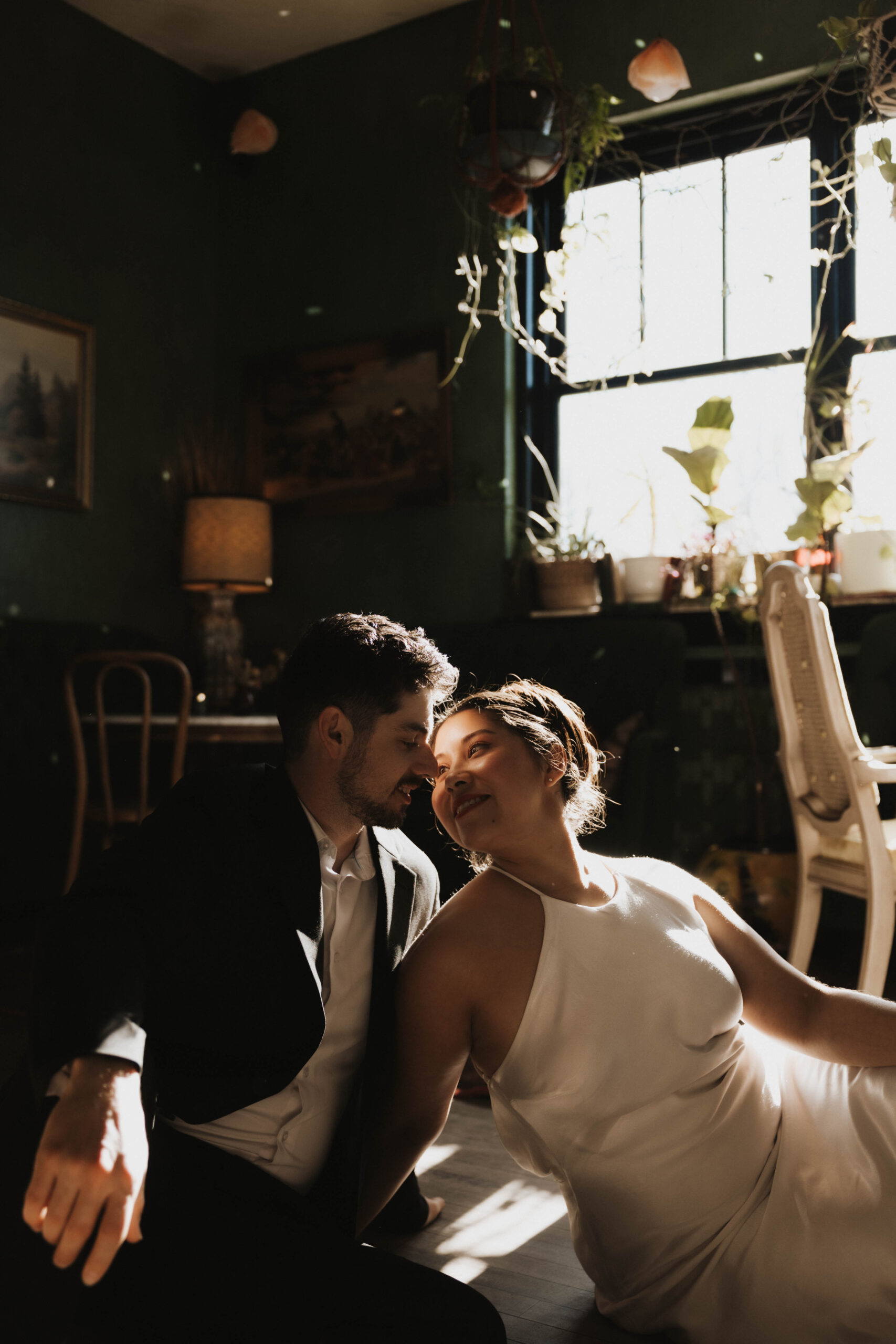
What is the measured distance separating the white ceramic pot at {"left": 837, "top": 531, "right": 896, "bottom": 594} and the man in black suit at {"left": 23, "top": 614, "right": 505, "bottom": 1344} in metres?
2.61

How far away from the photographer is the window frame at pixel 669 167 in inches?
155

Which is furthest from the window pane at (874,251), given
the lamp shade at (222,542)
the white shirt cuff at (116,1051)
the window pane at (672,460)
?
the white shirt cuff at (116,1051)

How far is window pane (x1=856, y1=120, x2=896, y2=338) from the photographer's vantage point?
145 inches

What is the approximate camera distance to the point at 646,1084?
1270mm

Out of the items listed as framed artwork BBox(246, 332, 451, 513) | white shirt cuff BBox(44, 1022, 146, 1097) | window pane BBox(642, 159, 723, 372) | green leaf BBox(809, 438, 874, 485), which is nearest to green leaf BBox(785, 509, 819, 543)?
green leaf BBox(809, 438, 874, 485)

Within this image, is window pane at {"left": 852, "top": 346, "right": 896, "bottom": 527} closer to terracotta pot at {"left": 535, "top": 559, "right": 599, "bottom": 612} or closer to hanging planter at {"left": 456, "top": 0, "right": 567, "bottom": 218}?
terracotta pot at {"left": 535, "top": 559, "right": 599, "bottom": 612}

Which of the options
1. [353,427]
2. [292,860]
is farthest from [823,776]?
[353,427]

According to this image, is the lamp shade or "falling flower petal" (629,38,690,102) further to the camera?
the lamp shade

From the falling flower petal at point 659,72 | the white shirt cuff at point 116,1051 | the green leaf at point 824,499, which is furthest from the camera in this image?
the falling flower petal at point 659,72

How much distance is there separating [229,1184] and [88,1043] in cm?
33

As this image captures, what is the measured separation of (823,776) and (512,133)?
215cm

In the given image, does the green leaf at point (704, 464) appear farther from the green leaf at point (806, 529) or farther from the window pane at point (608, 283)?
the window pane at point (608, 283)

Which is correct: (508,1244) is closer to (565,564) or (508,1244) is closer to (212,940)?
(212,940)

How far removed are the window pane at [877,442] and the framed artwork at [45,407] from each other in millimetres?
3072
